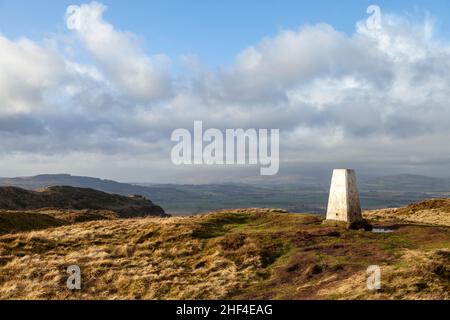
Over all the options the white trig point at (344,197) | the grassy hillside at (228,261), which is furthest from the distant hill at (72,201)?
the white trig point at (344,197)

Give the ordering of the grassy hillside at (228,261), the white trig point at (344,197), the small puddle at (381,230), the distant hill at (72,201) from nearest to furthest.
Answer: the grassy hillside at (228,261), the small puddle at (381,230), the white trig point at (344,197), the distant hill at (72,201)

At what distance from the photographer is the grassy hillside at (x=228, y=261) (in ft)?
54.5

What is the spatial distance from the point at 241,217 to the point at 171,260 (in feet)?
36.0

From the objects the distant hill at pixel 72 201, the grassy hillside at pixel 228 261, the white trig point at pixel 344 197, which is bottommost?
the distant hill at pixel 72 201

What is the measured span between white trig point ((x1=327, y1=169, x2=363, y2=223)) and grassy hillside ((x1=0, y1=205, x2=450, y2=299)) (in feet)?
4.59

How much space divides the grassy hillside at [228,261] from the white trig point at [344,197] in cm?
140

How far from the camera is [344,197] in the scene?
26.0 metres

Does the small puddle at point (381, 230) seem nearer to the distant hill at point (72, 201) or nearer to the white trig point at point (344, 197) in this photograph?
the white trig point at point (344, 197)

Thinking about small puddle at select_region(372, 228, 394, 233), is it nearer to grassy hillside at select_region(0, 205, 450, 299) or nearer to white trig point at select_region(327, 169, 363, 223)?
grassy hillside at select_region(0, 205, 450, 299)

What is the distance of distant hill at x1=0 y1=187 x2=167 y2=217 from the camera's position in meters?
92.1

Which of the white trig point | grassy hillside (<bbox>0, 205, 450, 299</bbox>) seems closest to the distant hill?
grassy hillside (<bbox>0, 205, 450, 299</bbox>)

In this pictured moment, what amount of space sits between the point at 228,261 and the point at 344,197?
9.17 meters
